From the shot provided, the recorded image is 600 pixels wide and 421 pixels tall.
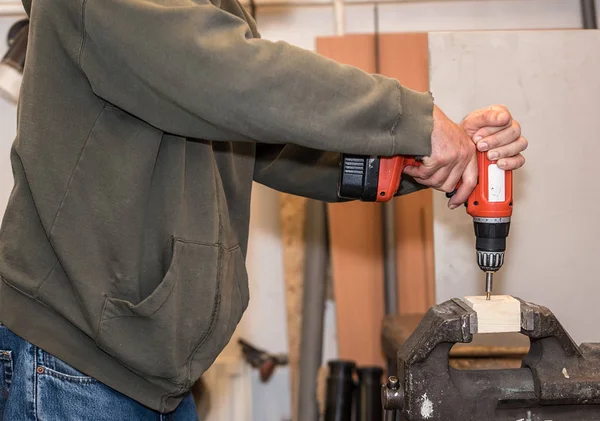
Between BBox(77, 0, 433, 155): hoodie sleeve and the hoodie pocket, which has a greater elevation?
BBox(77, 0, 433, 155): hoodie sleeve

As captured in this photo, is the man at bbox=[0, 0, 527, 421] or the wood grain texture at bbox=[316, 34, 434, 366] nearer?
the man at bbox=[0, 0, 527, 421]

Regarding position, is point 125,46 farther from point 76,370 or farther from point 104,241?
point 76,370

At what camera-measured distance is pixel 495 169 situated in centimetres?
112

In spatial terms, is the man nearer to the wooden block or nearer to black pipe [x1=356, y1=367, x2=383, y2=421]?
the wooden block

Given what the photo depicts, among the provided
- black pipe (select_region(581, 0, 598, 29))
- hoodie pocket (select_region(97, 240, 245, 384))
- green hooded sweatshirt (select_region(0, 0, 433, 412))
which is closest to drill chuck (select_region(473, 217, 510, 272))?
green hooded sweatshirt (select_region(0, 0, 433, 412))

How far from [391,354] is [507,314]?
2.37 feet

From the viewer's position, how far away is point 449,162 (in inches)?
40.7

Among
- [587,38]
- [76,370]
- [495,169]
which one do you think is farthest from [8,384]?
[587,38]

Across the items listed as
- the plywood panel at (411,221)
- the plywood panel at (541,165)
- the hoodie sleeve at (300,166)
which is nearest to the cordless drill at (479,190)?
the hoodie sleeve at (300,166)

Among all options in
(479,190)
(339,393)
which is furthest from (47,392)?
(339,393)

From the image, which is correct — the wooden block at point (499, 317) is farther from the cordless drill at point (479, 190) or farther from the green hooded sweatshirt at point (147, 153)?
the green hooded sweatshirt at point (147, 153)

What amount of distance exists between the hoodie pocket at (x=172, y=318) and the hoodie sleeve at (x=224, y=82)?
222 mm

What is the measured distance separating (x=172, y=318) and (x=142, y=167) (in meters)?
0.23

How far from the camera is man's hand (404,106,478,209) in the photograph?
0.99 metres
